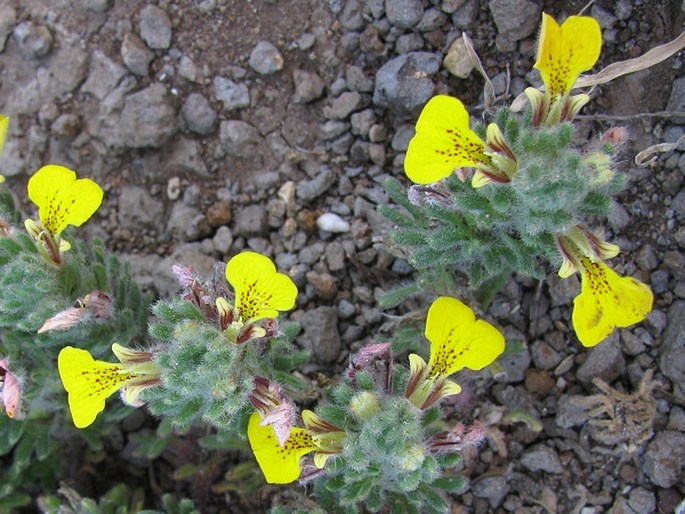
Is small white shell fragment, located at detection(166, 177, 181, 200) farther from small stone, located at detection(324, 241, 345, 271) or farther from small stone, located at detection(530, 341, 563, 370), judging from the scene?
small stone, located at detection(530, 341, 563, 370)

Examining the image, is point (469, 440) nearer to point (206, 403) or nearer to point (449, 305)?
point (449, 305)

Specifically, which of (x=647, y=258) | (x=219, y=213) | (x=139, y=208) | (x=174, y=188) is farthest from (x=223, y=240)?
(x=647, y=258)

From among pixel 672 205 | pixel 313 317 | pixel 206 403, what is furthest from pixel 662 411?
pixel 206 403

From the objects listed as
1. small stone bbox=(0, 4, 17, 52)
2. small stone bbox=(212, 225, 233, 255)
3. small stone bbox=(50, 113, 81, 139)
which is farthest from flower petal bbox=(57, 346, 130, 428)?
small stone bbox=(0, 4, 17, 52)

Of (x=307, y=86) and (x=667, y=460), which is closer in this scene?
(x=667, y=460)

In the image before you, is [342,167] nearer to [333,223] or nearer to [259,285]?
[333,223]

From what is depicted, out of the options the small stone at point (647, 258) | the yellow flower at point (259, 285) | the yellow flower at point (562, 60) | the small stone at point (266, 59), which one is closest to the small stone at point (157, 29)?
the small stone at point (266, 59)

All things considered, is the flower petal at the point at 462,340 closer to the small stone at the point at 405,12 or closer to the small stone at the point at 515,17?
the small stone at the point at 515,17
